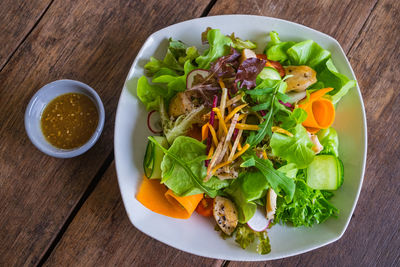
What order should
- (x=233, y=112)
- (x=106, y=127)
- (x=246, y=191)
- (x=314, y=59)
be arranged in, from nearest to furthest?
(x=233, y=112) → (x=246, y=191) → (x=314, y=59) → (x=106, y=127)

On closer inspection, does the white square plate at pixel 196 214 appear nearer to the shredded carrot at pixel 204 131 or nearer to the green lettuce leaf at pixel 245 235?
the green lettuce leaf at pixel 245 235

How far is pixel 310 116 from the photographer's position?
1553 millimetres

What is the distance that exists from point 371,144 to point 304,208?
0.64 metres

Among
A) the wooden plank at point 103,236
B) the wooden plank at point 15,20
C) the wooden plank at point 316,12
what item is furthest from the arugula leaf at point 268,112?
the wooden plank at point 15,20

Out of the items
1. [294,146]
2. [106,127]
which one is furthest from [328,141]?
[106,127]

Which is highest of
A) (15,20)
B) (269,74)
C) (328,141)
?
(269,74)

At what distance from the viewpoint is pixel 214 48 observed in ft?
5.03

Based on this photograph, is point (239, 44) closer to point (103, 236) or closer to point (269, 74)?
point (269, 74)

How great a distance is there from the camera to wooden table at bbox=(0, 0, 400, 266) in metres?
1.77

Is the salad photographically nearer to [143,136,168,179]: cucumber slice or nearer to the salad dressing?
[143,136,168,179]: cucumber slice

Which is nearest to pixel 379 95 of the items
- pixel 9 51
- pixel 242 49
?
pixel 242 49

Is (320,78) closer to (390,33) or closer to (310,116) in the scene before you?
(310,116)

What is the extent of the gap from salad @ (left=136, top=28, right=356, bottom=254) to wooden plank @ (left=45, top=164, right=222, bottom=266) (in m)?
0.29

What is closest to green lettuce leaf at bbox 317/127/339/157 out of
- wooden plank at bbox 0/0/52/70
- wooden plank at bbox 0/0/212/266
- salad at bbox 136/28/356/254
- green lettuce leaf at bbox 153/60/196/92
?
salad at bbox 136/28/356/254
